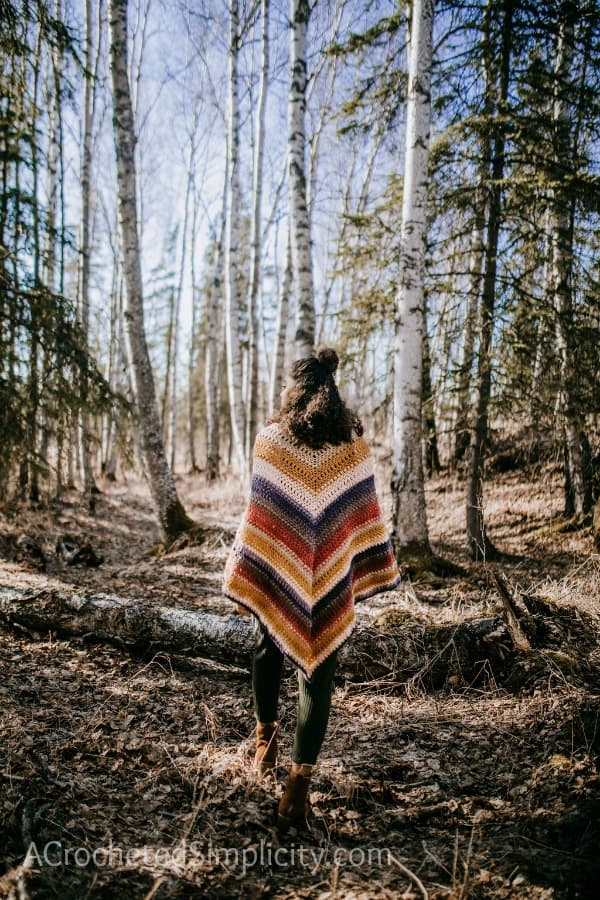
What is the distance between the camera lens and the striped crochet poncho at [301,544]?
7.91 ft

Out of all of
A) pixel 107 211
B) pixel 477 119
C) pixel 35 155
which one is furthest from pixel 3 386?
pixel 107 211

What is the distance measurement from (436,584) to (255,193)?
31.0ft

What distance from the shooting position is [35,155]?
17.5ft

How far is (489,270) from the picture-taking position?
6285 millimetres

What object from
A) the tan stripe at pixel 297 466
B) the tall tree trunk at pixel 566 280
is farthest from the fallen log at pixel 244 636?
the tall tree trunk at pixel 566 280

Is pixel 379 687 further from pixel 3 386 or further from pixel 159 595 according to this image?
pixel 3 386

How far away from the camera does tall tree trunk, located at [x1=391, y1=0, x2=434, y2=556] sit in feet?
17.7

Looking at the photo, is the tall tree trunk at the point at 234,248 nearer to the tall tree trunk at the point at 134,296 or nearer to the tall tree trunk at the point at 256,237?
the tall tree trunk at the point at 256,237

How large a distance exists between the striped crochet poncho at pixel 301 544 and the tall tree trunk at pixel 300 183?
15.9 ft

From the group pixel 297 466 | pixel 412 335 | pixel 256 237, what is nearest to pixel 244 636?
pixel 297 466

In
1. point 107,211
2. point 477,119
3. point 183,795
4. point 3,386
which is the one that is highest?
point 107,211

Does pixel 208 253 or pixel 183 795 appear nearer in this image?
pixel 183 795

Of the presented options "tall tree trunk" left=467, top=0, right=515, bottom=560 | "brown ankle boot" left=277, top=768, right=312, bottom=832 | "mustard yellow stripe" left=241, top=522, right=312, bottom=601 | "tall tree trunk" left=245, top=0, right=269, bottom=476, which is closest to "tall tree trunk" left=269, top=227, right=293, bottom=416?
"tall tree trunk" left=245, top=0, right=269, bottom=476

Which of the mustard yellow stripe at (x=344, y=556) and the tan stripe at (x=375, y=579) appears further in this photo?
the tan stripe at (x=375, y=579)
